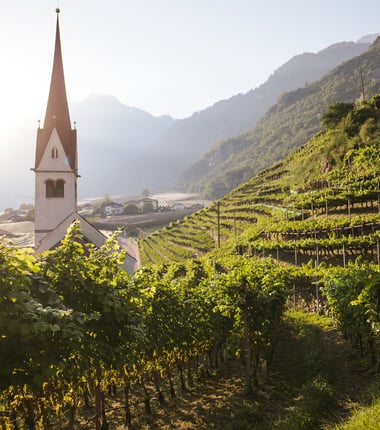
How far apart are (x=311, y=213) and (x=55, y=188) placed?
68.7ft

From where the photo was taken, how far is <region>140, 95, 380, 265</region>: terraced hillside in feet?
85.9

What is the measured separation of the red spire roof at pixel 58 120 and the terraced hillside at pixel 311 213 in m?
15.5

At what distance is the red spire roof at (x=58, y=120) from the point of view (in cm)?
2922

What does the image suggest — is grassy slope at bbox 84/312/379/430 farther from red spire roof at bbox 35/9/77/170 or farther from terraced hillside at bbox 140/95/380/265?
red spire roof at bbox 35/9/77/170

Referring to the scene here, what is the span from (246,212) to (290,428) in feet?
140

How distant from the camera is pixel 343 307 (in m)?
13.4

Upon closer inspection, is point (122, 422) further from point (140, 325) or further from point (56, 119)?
point (56, 119)

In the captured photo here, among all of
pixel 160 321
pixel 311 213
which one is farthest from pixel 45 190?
pixel 311 213

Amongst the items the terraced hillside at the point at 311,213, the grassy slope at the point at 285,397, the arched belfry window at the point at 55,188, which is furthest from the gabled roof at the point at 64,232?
the grassy slope at the point at 285,397

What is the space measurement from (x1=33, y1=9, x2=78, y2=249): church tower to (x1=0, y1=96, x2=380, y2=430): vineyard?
30.7 ft

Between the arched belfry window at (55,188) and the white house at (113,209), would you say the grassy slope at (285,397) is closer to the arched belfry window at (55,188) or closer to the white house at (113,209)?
the arched belfry window at (55,188)

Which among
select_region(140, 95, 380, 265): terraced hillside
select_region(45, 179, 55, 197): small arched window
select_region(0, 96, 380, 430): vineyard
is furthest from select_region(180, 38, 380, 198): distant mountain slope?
select_region(45, 179, 55, 197): small arched window

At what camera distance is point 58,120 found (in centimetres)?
2956

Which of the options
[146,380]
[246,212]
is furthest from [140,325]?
[246,212]
